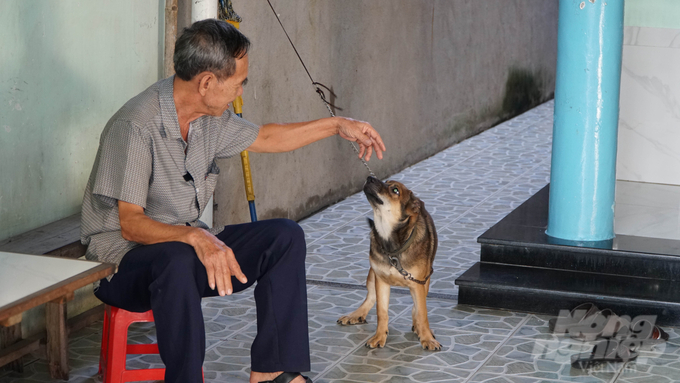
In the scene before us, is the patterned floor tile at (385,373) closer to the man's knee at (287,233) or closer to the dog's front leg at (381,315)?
the dog's front leg at (381,315)

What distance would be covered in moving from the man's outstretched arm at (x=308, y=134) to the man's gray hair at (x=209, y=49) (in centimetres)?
56

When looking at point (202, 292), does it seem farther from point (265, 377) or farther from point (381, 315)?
point (381, 315)

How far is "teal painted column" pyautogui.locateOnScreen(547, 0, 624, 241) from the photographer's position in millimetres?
4340

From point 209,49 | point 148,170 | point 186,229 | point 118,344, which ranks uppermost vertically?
point 209,49

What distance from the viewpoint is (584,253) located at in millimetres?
4430

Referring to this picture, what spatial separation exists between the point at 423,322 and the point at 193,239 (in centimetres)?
148

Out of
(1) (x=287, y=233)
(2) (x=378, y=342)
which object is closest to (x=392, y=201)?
(2) (x=378, y=342)

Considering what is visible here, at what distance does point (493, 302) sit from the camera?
434 centimetres

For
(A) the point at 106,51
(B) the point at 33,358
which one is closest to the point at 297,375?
(B) the point at 33,358

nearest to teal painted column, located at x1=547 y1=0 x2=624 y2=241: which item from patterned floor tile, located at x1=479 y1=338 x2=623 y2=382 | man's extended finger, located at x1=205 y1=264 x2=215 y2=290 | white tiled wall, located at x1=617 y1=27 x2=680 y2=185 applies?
patterned floor tile, located at x1=479 y1=338 x2=623 y2=382

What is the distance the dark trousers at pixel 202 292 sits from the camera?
268 cm

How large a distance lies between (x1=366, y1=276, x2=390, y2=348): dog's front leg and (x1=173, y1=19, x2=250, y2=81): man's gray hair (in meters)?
1.38

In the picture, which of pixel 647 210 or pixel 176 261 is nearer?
pixel 176 261

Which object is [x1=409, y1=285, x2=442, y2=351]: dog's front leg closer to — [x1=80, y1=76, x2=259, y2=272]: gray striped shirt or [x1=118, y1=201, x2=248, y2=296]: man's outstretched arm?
[x1=80, y1=76, x2=259, y2=272]: gray striped shirt
